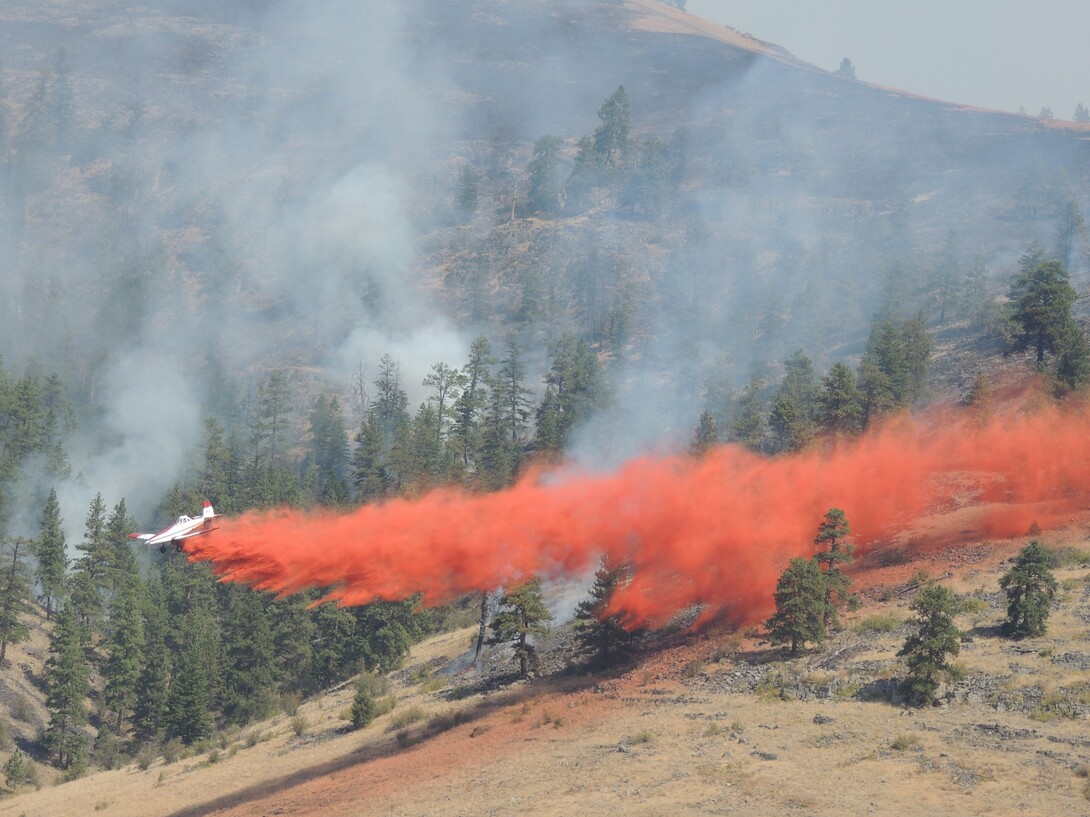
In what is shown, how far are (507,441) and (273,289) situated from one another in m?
78.9

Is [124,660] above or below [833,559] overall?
below

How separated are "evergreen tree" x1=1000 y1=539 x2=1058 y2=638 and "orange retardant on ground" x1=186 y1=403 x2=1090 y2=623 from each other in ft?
43.6

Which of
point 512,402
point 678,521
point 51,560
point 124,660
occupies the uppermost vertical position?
point 512,402

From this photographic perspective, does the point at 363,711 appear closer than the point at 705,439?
Yes

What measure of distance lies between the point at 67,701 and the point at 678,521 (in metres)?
46.7

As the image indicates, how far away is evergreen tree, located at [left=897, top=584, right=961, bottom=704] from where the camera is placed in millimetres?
44969

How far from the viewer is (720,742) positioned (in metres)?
44.0

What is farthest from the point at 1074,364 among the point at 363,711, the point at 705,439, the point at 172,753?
the point at 172,753

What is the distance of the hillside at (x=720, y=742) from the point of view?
38.7m

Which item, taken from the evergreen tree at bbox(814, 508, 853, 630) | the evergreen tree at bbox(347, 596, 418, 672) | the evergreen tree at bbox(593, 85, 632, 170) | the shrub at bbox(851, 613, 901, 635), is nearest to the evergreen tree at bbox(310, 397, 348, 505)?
the evergreen tree at bbox(347, 596, 418, 672)

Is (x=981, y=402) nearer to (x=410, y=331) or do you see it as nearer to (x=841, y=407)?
(x=841, y=407)

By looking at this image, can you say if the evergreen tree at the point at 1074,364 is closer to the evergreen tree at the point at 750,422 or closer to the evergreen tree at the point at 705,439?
the evergreen tree at the point at 750,422

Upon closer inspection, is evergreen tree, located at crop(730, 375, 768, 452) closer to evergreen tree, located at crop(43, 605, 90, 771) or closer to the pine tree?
the pine tree

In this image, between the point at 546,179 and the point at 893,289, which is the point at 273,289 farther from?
the point at 893,289
